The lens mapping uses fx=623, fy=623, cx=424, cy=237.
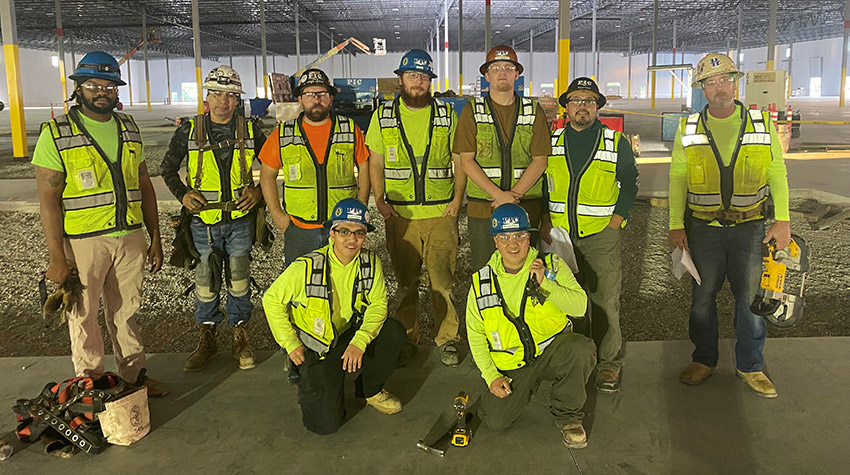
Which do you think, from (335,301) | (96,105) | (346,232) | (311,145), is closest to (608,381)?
(335,301)

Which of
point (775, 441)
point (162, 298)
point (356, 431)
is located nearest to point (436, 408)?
point (356, 431)

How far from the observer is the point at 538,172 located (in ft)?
12.9

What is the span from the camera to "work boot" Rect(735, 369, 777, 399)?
362 cm

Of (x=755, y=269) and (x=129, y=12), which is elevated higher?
(x=129, y=12)

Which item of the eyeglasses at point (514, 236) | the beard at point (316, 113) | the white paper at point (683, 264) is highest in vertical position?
the beard at point (316, 113)

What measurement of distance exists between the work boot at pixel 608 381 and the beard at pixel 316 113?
2394 millimetres

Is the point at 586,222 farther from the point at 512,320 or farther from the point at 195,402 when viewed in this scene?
the point at 195,402

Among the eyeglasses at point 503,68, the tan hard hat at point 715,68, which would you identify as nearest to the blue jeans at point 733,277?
the tan hard hat at point 715,68

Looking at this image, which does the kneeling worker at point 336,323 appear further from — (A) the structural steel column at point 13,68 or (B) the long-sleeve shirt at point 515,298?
(A) the structural steel column at point 13,68

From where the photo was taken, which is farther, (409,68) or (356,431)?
(409,68)

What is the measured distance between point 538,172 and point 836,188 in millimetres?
7686

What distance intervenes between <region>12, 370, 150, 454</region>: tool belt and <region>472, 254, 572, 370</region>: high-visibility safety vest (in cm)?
190

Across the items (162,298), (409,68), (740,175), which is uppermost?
(409,68)

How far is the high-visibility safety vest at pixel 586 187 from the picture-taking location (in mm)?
3781
